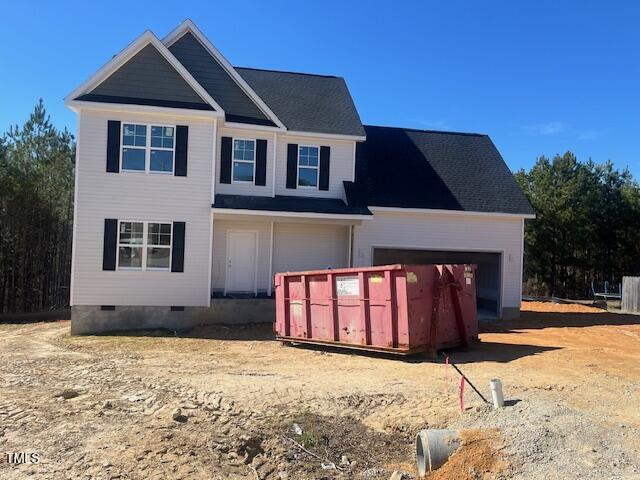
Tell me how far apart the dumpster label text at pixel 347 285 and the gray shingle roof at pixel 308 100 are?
784 centimetres

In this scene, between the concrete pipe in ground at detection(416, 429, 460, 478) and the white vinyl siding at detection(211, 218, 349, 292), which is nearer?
the concrete pipe in ground at detection(416, 429, 460, 478)

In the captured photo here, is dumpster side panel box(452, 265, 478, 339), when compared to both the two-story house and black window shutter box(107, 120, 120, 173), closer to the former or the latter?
the two-story house

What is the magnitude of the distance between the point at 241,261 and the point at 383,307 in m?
7.67

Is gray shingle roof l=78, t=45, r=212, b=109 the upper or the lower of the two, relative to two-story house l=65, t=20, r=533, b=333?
upper

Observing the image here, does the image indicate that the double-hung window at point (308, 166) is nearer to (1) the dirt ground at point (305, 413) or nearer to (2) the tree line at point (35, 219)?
(1) the dirt ground at point (305, 413)

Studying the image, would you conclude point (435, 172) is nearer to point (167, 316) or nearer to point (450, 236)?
point (450, 236)

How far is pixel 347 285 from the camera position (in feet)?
38.3

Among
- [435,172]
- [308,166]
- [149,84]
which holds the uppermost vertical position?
[149,84]

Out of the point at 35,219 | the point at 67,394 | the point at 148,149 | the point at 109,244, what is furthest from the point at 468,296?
the point at 35,219

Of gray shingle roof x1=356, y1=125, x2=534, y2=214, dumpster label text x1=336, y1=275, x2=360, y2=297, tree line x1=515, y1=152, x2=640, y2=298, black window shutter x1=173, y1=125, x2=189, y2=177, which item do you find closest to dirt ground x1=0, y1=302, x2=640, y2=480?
dumpster label text x1=336, y1=275, x2=360, y2=297

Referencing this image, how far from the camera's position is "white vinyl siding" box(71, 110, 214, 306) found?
15.1 meters

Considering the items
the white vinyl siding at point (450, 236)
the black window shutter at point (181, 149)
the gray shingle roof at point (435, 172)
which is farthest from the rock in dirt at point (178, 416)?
the gray shingle roof at point (435, 172)

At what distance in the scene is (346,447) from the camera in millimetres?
6105

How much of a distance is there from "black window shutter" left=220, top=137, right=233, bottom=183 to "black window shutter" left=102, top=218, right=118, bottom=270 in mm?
3759
